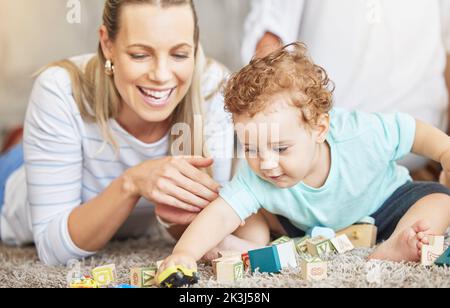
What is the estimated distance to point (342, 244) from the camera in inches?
40.7

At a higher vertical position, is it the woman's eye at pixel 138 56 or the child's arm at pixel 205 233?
the woman's eye at pixel 138 56

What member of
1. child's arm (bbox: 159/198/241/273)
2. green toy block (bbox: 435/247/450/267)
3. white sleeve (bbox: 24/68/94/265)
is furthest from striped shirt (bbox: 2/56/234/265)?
green toy block (bbox: 435/247/450/267)

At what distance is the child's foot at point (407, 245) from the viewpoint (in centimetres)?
92

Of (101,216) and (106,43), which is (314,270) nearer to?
(101,216)

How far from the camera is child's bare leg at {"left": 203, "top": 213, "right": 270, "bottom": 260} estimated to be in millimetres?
1057

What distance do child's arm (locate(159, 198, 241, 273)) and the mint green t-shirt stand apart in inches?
1.7

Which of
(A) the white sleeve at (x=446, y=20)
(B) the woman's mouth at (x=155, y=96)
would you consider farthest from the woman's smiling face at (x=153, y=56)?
(A) the white sleeve at (x=446, y=20)

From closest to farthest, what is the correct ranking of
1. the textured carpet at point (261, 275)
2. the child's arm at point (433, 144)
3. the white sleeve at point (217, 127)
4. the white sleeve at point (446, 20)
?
the textured carpet at point (261, 275) → the child's arm at point (433, 144) → the white sleeve at point (217, 127) → the white sleeve at point (446, 20)

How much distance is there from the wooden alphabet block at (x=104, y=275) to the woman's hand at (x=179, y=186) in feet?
0.57

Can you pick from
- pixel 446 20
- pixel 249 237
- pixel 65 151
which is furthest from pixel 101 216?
pixel 446 20

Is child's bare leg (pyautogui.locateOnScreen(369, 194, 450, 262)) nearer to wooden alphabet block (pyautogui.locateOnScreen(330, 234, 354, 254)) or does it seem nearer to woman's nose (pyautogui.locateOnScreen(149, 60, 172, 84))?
wooden alphabet block (pyautogui.locateOnScreen(330, 234, 354, 254))

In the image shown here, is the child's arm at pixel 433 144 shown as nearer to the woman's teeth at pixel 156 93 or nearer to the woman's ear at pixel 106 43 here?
the woman's teeth at pixel 156 93
